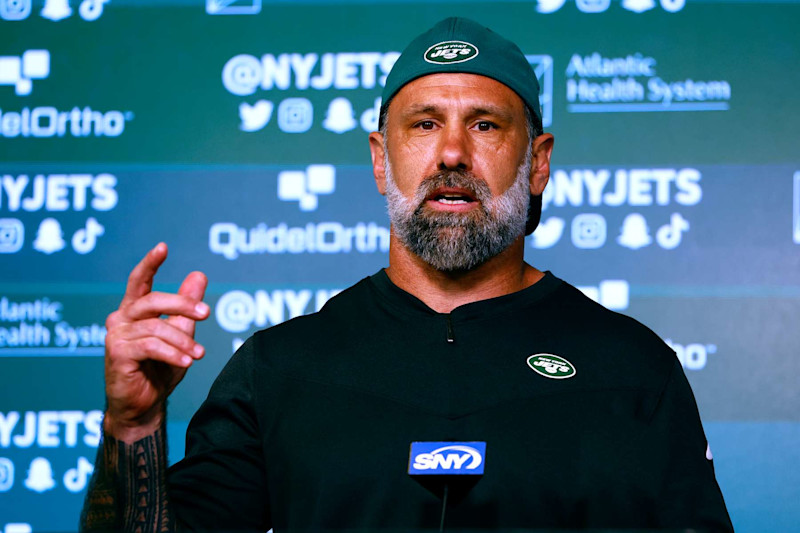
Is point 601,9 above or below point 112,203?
above

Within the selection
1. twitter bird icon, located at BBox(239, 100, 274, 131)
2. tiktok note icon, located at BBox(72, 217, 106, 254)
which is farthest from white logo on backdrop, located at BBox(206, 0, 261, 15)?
tiktok note icon, located at BBox(72, 217, 106, 254)

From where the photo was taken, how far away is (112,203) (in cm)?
310

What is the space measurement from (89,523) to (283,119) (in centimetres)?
183

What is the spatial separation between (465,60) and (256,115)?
139cm

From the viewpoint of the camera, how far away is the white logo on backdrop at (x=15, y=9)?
3.18 meters

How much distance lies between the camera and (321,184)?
3070 millimetres

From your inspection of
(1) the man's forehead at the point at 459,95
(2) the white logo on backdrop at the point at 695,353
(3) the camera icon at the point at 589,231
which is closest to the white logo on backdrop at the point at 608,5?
(3) the camera icon at the point at 589,231

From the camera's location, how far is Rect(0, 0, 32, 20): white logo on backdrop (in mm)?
3180

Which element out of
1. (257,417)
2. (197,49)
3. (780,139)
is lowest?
(257,417)

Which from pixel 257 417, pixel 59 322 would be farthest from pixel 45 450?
pixel 257 417

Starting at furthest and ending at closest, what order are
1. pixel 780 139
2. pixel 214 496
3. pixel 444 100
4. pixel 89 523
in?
pixel 780 139 → pixel 444 100 → pixel 214 496 → pixel 89 523

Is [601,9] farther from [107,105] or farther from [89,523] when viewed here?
[89,523]

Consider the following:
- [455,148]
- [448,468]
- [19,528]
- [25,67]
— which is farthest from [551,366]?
[25,67]

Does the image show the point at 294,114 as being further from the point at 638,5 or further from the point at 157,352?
the point at 157,352
